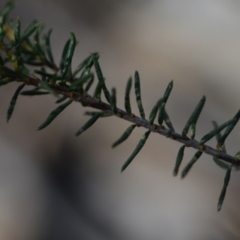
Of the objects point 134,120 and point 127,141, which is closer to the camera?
point 134,120

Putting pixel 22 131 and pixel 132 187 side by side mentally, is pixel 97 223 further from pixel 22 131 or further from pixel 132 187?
pixel 22 131

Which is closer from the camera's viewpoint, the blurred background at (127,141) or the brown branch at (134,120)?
the brown branch at (134,120)

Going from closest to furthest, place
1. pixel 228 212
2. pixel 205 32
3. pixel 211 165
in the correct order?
pixel 228 212
pixel 211 165
pixel 205 32

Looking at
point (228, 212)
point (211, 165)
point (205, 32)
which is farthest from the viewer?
point (205, 32)

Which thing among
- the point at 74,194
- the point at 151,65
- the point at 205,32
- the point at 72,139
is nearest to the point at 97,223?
the point at 74,194

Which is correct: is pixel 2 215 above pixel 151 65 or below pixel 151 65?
below

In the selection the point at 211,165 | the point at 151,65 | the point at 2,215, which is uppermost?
the point at 151,65

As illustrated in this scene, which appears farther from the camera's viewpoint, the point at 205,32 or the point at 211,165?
the point at 205,32

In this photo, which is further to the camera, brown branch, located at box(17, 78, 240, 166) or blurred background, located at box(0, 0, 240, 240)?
blurred background, located at box(0, 0, 240, 240)
